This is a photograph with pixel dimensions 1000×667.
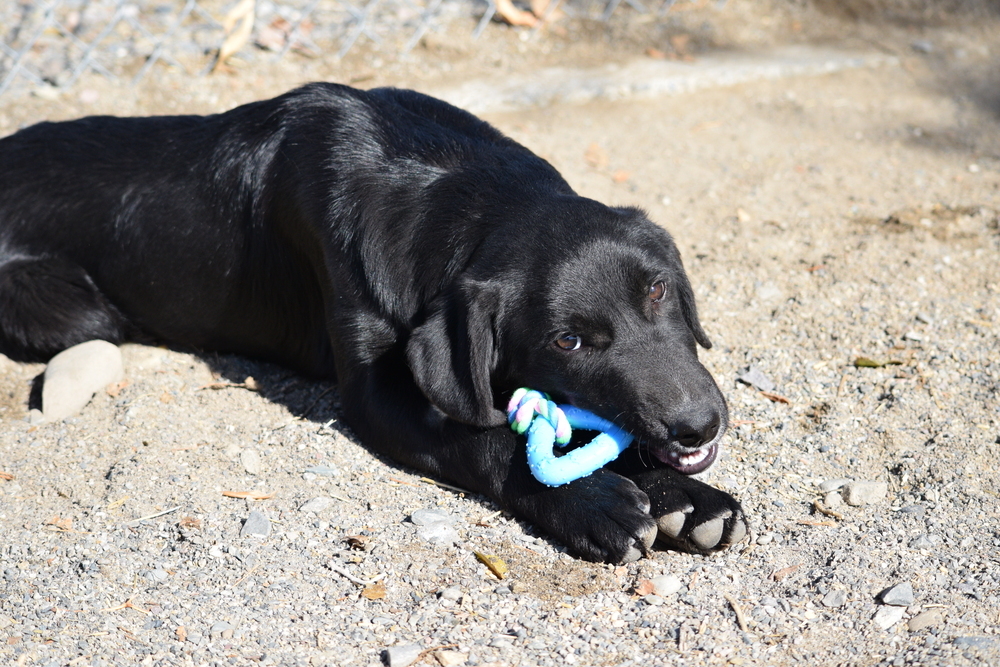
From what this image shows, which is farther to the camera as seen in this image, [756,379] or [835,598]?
[756,379]

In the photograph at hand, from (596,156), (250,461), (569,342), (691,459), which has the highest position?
(569,342)

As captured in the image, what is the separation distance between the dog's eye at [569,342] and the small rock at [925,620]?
1.18 metres

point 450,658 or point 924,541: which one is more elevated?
point 450,658

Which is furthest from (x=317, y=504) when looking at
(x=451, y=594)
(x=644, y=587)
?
(x=644, y=587)

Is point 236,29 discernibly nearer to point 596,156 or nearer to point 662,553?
point 596,156

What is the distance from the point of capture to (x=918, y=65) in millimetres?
7242

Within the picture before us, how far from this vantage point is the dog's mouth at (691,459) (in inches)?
119

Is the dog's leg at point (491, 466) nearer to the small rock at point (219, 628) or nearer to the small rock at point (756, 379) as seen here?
the small rock at point (219, 628)

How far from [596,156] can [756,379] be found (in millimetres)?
2455

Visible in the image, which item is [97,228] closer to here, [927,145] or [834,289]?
[834,289]

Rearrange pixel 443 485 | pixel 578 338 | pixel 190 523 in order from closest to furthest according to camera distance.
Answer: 1. pixel 578 338
2. pixel 190 523
3. pixel 443 485

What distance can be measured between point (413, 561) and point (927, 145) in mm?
4671

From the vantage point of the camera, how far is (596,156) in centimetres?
595

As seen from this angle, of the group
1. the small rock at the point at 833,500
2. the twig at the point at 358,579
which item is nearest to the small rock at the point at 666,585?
the small rock at the point at 833,500
